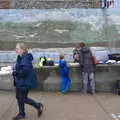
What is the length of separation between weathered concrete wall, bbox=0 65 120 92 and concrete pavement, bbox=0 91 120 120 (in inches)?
17.1

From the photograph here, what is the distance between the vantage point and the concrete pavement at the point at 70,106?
412 inches

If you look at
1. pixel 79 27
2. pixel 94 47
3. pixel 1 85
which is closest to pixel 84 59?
pixel 1 85

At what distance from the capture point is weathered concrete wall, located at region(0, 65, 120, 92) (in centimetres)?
1492

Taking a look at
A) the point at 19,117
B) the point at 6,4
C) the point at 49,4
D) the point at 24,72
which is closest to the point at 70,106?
the point at 19,117

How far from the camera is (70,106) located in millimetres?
11852

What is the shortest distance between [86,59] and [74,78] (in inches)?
35.6

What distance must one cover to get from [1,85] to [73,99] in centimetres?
289

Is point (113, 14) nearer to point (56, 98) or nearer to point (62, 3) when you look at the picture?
point (62, 3)

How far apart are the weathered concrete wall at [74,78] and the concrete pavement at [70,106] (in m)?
0.43

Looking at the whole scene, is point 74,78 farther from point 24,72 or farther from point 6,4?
point 6,4

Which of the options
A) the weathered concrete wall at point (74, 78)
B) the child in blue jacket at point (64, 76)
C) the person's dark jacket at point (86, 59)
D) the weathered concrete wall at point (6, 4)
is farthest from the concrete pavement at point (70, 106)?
the weathered concrete wall at point (6, 4)

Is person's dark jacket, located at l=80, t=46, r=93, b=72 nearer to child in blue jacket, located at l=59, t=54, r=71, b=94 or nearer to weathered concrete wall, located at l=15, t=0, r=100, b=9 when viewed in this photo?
child in blue jacket, located at l=59, t=54, r=71, b=94

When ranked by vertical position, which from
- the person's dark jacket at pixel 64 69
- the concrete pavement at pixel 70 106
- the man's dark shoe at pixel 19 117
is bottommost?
the concrete pavement at pixel 70 106

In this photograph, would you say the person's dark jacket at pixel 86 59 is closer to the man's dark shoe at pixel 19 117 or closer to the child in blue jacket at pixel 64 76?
the child in blue jacket at pixel 64 76
